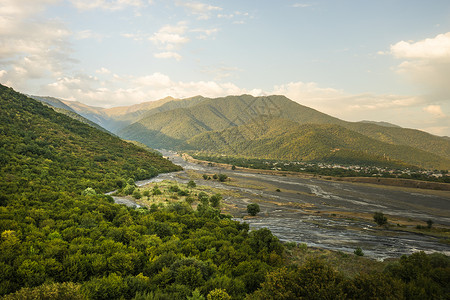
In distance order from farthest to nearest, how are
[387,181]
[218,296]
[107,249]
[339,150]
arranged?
[339,150] < [387,181] < [107,249] < [218,296]

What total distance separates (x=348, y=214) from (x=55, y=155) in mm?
70749

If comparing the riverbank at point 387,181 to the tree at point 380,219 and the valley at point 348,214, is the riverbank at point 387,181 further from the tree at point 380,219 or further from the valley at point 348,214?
the tree at point 380,219

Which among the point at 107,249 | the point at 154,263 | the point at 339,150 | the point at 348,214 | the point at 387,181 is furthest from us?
the point at 339,150

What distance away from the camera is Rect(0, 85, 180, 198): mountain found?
42562 mm

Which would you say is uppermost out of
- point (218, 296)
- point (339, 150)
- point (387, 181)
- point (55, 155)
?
point (339, 150)

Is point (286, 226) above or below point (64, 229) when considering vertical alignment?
below

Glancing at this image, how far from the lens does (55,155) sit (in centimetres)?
5847

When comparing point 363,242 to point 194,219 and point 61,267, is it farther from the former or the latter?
point 61,267

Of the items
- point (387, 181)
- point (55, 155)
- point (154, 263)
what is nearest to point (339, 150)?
point (387, 181)

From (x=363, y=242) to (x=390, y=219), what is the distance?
20.6 meters

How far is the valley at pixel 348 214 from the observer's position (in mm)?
30655

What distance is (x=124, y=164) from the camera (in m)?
79.2

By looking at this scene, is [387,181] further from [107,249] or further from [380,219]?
[107,249]

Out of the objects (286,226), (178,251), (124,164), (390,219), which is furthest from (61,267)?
(124,164)
